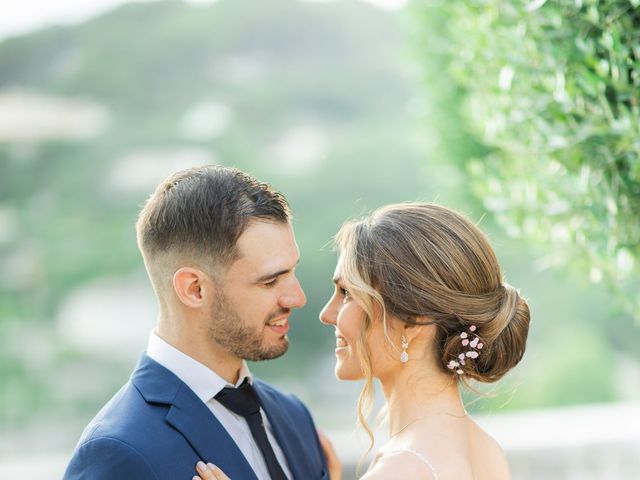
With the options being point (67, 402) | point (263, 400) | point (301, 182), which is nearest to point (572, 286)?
point (301, 182)

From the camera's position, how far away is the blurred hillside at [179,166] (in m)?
20.5

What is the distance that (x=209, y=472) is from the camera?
2.39 m

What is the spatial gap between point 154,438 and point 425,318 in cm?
78

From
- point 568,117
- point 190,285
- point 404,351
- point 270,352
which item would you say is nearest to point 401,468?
point 404,351

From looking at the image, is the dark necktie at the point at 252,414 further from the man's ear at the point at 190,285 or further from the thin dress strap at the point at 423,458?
the thin dress strap at the point at 423,458

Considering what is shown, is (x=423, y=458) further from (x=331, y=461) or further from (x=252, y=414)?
(x=331, y=461)

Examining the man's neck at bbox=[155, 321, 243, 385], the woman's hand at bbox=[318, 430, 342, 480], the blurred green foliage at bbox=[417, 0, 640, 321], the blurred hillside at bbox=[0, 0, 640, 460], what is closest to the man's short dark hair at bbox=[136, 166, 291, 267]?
the man's neck at bbox=[155, 321, 243, 385]

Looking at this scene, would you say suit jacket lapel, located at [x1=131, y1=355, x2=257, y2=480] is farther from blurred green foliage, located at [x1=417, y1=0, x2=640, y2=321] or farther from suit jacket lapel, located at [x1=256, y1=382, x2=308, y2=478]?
blurred green foliage, located at [x1=417, y1=0, x2=640, y2=321]

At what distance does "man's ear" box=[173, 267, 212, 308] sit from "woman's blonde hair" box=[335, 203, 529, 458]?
406mm

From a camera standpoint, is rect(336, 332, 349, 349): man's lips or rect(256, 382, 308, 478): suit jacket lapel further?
rect(256, 382, 308, 478): suit jacket lapel

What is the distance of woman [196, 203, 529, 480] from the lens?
241cm

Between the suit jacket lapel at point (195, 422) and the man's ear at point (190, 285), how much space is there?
0.21m

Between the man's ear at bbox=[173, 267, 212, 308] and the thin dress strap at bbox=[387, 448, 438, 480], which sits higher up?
the man's ear at bbox=[173, 267, 212, 308]

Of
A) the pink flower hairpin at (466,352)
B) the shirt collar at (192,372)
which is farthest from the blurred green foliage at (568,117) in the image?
the shirt collar at (192,372)
